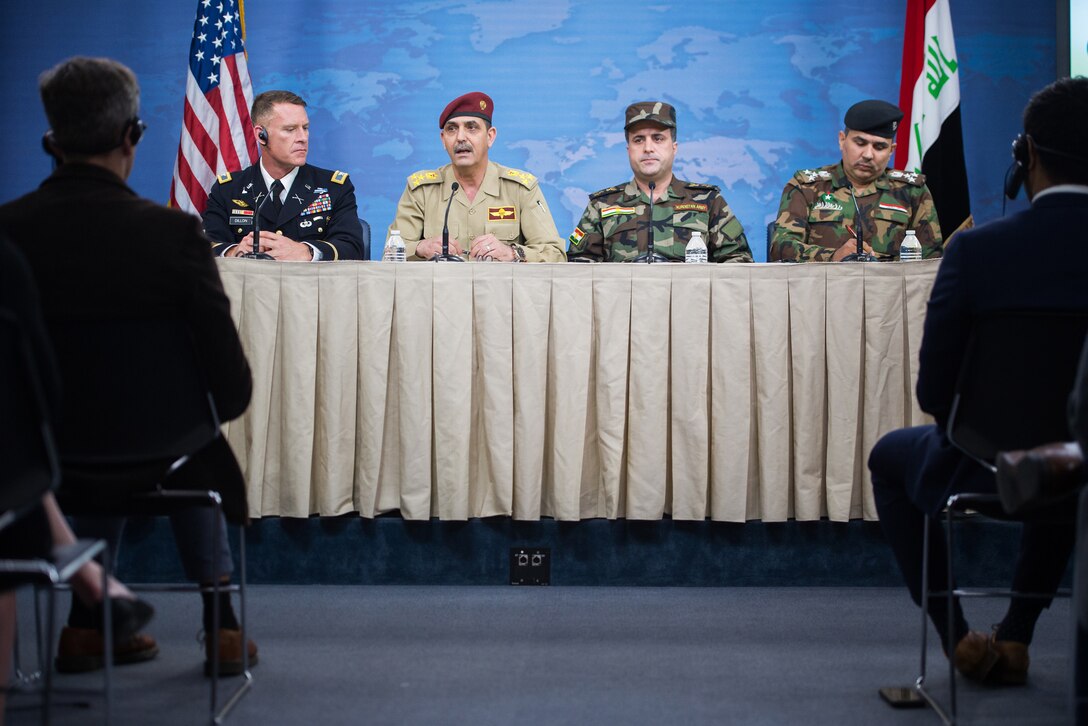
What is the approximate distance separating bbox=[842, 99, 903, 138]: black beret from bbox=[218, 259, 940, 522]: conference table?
3.64 ft

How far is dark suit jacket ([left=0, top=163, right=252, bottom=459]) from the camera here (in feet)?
6.02

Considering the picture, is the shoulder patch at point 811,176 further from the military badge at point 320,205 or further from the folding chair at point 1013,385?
the folding chair at point 1013,385

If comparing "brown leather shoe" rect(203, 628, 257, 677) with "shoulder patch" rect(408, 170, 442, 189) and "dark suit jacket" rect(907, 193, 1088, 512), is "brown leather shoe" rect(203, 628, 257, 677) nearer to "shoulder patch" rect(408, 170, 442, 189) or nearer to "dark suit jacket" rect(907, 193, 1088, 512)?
"dark suit jacket" rect(907, 193, 1088, 512)

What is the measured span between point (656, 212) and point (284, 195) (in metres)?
1.37

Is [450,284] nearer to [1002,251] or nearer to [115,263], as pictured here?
[115,263]

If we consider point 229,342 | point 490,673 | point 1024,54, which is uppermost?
point 1024,54

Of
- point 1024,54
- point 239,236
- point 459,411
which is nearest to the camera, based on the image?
point 459,411

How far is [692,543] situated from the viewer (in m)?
3.14

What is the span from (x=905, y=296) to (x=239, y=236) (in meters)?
2.32

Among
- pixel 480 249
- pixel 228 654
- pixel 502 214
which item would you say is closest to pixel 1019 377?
pixel 228 654

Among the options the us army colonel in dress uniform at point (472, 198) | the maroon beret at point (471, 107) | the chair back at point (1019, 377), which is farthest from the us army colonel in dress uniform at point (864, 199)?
the chair back at point (1019, 377)

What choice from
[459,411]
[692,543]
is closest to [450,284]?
[459,411]

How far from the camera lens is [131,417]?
6.02ft

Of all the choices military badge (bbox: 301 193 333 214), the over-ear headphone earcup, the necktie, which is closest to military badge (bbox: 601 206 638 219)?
military badge (bbox: 301 193 333 214)
